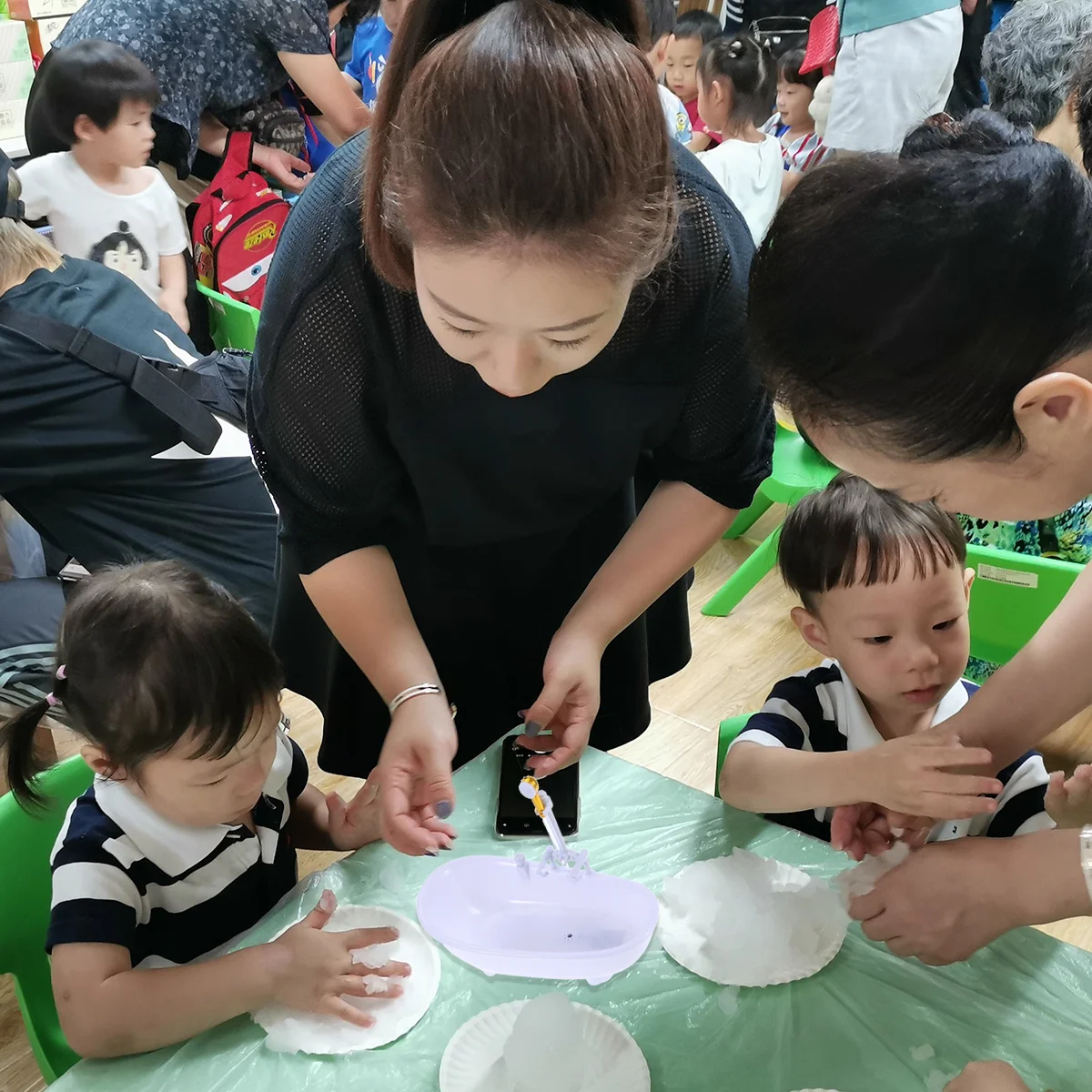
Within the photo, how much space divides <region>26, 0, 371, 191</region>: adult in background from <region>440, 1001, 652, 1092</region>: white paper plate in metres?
2.51

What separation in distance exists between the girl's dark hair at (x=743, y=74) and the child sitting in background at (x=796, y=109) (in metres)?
0.28

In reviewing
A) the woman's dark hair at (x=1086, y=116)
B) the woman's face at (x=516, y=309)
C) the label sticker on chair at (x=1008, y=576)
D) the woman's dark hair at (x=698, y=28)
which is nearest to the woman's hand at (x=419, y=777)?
the woman's face at (x=516, y=309)

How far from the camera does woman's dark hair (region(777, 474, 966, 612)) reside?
3.76 feet

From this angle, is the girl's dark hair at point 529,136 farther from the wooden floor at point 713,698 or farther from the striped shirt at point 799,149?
the striped shirt at point 799,149

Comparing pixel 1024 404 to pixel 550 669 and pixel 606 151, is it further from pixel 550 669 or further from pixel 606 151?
pixel 550 669

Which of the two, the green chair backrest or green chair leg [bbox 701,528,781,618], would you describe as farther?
green chair leg [bbox 701,528,781,618]

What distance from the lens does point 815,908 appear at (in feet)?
3.09

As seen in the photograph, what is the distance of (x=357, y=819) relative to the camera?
111 centimetres

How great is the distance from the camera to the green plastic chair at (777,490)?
8.23 ft

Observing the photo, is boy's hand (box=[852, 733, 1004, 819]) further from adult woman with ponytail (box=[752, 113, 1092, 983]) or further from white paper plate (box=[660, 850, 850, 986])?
adult woman with ponytail (box=[752, 113, 1092, 983])

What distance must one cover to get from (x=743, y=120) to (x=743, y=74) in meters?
0.13

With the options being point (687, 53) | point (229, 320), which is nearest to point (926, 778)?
point (229, 320)

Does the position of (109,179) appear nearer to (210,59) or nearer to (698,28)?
(210,59)

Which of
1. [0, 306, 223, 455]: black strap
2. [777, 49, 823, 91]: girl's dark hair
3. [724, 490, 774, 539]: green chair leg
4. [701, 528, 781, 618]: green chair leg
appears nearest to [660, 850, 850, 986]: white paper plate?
[0, 306, 223, 455]: black strap
